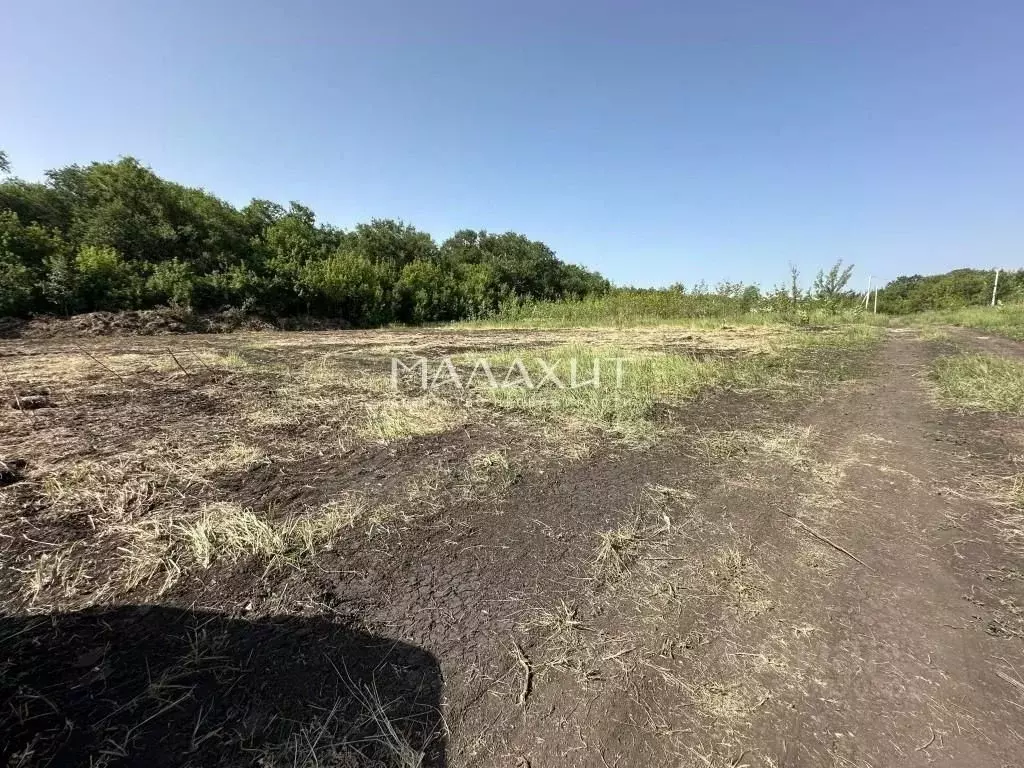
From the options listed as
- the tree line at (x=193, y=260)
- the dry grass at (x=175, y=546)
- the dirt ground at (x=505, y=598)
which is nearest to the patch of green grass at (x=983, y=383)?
the dirt ground at (x=505, y=598)

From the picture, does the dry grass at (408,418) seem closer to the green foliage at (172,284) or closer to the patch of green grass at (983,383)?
the patch of green grass at (983,383)

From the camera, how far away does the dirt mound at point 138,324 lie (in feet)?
35.6

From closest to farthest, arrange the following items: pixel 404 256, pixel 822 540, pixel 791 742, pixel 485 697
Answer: pixel 791 742, pixel 485 697, pixel 822 540, pixel 404 256

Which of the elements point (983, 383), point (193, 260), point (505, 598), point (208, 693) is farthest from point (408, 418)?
point (193, 260)

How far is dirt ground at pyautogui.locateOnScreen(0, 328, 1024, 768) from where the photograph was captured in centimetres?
122

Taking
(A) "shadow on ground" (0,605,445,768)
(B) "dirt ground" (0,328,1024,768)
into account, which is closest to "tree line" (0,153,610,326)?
(B) "dirt ground" (0,328,1024,768)

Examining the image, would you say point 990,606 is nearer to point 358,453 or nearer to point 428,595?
point 428,595

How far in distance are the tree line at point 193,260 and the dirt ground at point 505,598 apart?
13.3m

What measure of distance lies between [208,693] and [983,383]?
815cm

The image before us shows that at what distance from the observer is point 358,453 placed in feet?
10.9

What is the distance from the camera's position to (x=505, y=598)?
1.78m

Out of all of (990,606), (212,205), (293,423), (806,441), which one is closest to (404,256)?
(212,205)

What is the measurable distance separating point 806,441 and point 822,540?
176cm

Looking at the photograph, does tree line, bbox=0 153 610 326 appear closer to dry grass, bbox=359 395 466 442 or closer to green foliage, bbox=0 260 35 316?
green foliage, bbox=0 260 35 316
